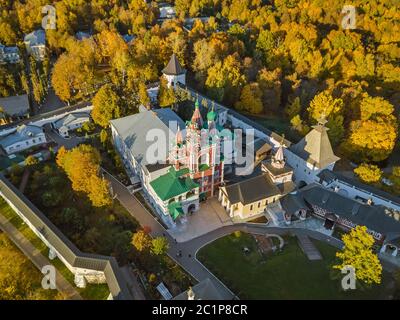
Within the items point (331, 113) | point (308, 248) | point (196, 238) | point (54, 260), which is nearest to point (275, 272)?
point (308, 248)

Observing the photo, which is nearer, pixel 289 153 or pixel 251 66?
pixel 289 153

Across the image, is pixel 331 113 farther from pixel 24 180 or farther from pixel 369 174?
pixel 24 180

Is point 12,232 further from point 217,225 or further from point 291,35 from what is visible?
point 291,35

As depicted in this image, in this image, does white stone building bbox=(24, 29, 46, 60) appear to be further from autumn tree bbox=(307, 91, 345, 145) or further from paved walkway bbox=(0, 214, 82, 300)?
autumn tree bbox=(307, 91, 345, 145)

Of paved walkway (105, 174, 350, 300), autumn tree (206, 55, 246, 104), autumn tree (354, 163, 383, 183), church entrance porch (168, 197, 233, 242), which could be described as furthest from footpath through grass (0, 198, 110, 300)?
autumn tree (206, 55, 246, 104)
